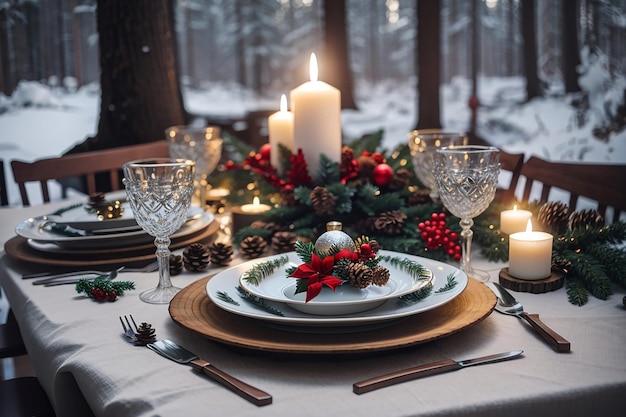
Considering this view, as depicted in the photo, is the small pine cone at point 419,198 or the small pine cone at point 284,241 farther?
the small pine cone at point 419,198

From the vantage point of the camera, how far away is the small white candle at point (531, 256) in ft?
3.42

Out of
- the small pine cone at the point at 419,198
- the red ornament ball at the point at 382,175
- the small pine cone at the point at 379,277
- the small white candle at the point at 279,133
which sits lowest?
the small pine cone at the point at 379,277

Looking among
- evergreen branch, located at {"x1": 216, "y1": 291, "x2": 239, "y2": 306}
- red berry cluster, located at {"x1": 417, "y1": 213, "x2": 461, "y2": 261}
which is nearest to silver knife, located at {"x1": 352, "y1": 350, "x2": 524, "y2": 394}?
evergreen branch, located at {"x1": 216, "y1": 291, "x2": 239, "y2": 306}

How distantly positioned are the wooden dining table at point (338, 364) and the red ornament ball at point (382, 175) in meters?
0.48

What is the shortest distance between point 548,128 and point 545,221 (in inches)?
118

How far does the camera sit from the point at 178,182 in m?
1.04

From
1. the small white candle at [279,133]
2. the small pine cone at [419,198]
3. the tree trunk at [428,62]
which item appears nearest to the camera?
the small pine cone at [419,198]

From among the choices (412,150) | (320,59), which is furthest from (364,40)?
(412,150)

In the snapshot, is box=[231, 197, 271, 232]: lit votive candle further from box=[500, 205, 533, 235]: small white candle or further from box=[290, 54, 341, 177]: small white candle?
box=[500, 205, 533, 235]: small white candle

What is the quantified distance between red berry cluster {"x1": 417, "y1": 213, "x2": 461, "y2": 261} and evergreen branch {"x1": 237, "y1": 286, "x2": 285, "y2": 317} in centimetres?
43

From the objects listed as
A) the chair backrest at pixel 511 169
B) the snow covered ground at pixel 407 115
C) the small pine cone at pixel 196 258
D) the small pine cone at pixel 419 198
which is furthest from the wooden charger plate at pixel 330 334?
the snow covered ground at pixel 407 115

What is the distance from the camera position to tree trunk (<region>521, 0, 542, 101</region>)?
4188mm

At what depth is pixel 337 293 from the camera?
0.87 m

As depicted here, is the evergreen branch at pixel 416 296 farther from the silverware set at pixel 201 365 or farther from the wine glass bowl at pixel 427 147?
the wine glass bowl at pixel 427 147
